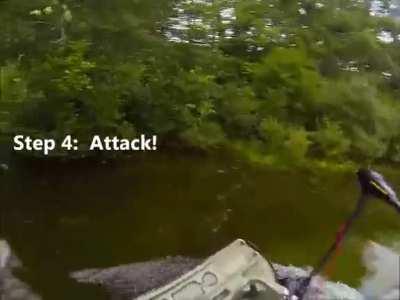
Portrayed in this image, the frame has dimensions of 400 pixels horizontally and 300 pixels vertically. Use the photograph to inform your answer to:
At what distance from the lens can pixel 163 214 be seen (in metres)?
1.48

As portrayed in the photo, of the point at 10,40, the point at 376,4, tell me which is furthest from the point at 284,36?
the point at 10,40

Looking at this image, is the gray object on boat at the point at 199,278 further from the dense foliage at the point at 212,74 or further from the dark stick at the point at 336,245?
the dense foliage at the point at 212,74

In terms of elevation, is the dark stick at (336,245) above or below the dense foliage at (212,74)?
below

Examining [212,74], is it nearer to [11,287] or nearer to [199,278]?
[199,278]

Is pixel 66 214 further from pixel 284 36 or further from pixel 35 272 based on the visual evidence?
pixel 284 36

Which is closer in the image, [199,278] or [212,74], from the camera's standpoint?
[199,278]

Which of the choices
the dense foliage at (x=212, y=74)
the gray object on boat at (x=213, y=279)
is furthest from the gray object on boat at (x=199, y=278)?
the dense foliage at (x=212, y=74)

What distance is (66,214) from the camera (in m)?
1.44

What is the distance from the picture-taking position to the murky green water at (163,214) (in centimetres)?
139

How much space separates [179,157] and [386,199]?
0.43 metres

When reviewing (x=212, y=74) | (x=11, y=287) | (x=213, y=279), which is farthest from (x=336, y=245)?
(x=11, y=287)

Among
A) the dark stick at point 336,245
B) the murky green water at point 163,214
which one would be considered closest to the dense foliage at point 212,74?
the murky green water at point 163,214

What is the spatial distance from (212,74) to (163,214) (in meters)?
0.32

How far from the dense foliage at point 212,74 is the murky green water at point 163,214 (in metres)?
0.07
